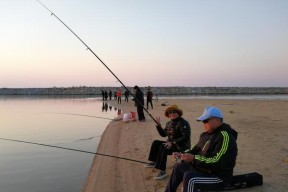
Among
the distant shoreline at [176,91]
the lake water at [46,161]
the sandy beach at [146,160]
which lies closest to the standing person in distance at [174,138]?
the sandy beach at [146,160]

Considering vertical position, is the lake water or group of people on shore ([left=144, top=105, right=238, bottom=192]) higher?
group of people on shore ([left=144, top=105, right=238, bottom=192])

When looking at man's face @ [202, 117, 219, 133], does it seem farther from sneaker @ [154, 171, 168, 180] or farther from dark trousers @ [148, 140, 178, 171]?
sneaker @ [154, 171, 168, 180]

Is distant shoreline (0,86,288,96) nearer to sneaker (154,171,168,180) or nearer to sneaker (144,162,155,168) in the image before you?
sneaker (144,162,155,168)

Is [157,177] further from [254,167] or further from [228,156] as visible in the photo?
[228,156]

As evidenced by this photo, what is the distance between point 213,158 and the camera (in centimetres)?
477

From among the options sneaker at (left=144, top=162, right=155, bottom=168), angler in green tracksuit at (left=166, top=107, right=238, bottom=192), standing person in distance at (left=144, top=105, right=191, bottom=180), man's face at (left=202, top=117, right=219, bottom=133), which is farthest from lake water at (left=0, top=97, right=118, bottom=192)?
man's face at (left=202, top=117, right=219, bottom=133)

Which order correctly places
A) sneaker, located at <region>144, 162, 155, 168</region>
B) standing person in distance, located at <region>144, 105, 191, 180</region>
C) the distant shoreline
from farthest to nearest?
1. the distant shoreline
2. sneaker, located at <region>144, 162, 155, 168</region>
3. standing person in distance, located at <region>144, 105, 191, 180</region>

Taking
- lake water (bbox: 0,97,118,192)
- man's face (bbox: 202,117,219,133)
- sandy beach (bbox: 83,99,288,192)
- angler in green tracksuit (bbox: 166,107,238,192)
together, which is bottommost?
lake water (bbox: 0,97,118,192)

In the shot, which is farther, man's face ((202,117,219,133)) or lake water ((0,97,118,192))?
lake water ((0,97,118,192))

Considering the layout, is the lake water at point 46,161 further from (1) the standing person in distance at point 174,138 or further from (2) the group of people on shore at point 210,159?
(2) the group of people on shore at point 210,159

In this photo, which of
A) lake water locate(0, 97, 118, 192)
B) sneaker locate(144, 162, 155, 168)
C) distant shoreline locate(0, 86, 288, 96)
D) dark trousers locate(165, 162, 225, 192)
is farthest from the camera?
distant shoreline locate(0, 86, 288, 96)

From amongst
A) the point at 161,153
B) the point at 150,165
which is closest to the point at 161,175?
the point at 161,153

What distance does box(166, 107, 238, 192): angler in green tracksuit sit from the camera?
187 inches

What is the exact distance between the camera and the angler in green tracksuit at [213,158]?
476 centimetres
